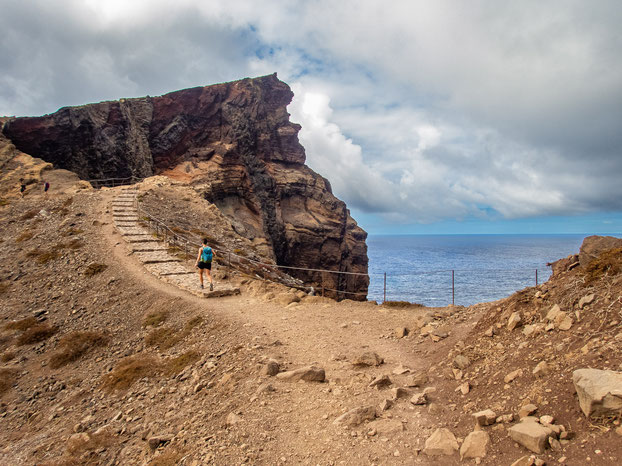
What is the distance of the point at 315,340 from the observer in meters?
12.2

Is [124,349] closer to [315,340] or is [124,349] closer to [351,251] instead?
[315,340]

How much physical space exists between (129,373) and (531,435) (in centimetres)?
1166

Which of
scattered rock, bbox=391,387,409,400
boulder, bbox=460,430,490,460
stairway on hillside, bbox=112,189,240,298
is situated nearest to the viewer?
boulder, bbox=460,430,490,460

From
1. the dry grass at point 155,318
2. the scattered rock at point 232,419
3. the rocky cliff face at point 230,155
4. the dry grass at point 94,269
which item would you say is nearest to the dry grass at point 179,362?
the dry grass at point 155,318

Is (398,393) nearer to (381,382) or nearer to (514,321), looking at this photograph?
(381,382)

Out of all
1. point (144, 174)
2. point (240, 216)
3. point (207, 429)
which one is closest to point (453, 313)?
point (207, 429)

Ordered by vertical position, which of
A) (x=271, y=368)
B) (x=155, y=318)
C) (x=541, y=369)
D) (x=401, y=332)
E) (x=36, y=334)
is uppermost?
(x=541, y=369)

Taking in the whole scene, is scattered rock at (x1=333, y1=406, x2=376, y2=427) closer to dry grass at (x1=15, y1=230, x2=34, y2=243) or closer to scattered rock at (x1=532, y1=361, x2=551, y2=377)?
scattered rock at (x1=532, y1=361, x2=551, y2=377)

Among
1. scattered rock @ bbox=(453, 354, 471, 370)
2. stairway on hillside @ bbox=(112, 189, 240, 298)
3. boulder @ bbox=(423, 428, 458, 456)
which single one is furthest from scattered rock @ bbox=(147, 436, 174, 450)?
stairway on hillside @ bbox=(112, 189, 240, 298)

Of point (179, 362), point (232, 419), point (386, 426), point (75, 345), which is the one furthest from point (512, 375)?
point (75, 345)

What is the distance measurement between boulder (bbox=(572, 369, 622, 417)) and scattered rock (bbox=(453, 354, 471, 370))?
118 inches

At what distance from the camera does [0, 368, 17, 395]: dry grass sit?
1295cm

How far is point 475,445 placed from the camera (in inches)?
210

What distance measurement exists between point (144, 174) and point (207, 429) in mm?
60077
